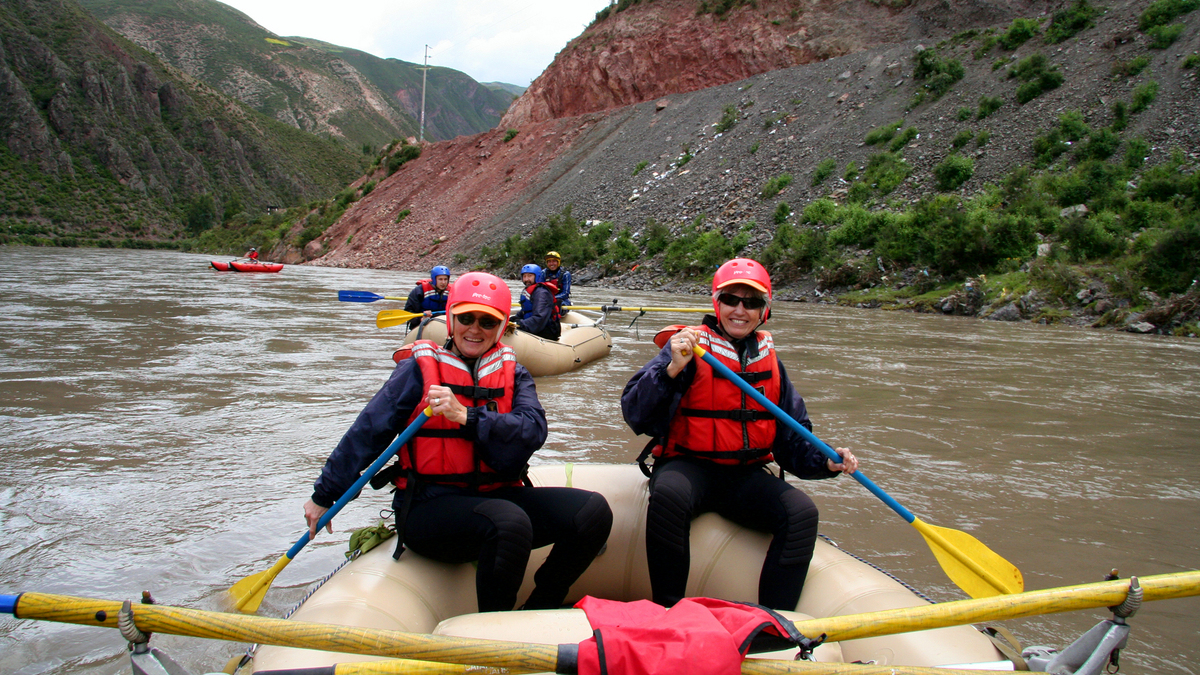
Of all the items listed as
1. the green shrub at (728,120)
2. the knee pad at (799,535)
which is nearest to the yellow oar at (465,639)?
the knee pad at (799,535)

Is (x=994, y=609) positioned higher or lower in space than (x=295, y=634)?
higher

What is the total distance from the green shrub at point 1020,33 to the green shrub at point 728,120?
8582 millimetres

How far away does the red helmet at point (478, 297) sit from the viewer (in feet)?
7.62

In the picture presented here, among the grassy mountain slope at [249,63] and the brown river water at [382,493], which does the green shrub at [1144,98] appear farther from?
the grassy mountain slope at [249,63]

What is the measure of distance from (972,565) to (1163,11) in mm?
22803

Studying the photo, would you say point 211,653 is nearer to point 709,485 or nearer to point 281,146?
point 709,485

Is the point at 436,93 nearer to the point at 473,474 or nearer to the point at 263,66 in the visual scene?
the point at 263,66

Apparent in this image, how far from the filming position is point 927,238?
14.5m

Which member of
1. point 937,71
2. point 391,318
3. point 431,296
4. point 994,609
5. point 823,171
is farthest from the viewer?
point 937,71

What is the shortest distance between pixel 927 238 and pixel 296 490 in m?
13.9

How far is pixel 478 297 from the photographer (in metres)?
2.33

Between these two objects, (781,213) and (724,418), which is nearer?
(724,418)

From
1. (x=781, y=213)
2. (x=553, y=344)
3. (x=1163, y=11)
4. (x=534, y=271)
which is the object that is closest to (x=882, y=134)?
(x=781, y=213)

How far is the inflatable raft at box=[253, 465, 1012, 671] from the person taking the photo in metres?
1.72
